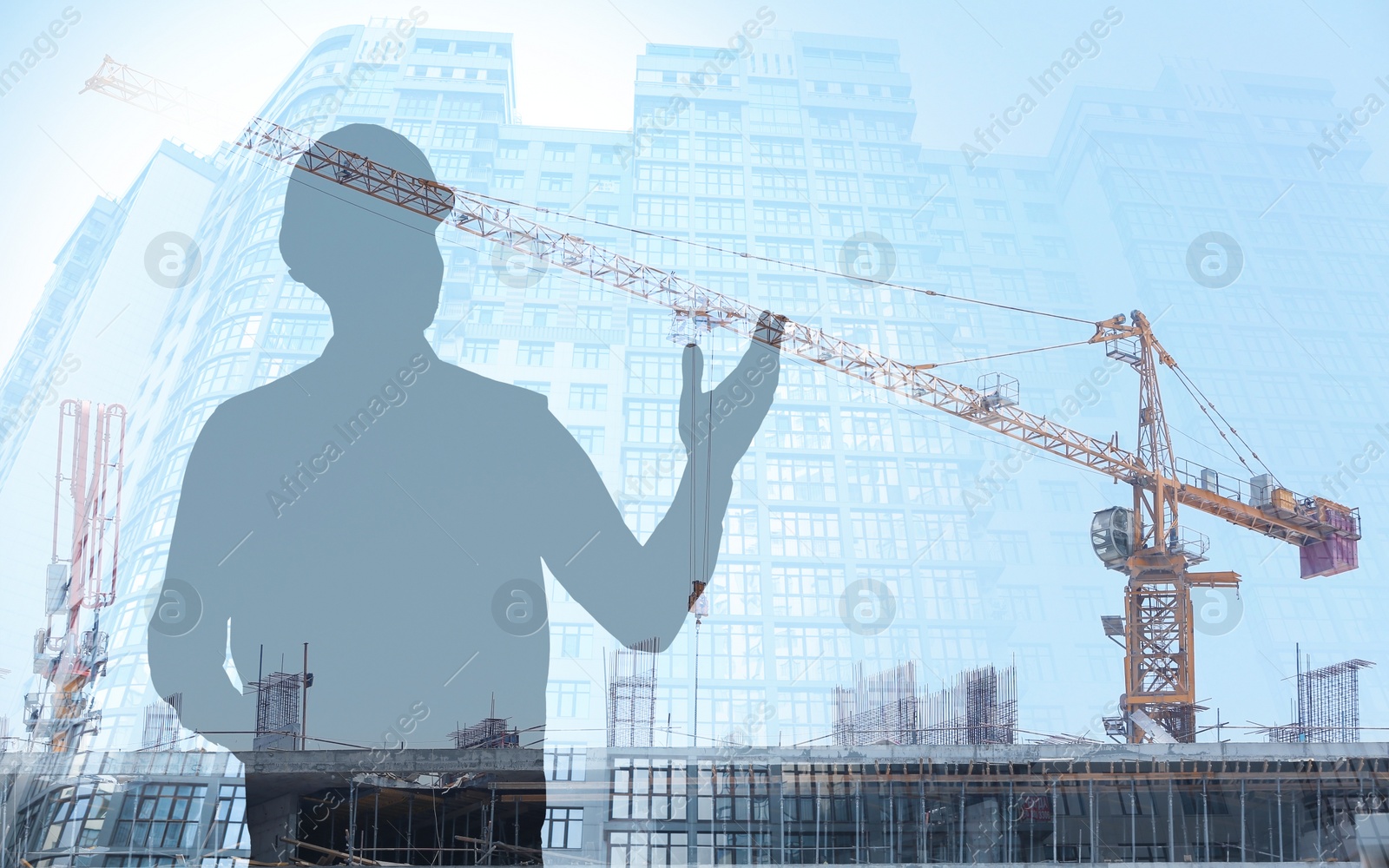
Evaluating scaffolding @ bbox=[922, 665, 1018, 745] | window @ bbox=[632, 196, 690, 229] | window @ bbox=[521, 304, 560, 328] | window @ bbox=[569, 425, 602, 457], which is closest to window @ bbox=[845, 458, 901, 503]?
window @ bbox=[569, 425, 602, 457]

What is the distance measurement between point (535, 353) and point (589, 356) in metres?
2.72

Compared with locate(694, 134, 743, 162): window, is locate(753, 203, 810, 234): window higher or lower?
lower

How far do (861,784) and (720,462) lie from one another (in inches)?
386

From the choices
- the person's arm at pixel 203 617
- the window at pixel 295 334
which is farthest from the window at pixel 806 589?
the person's arm at pixel 203 617

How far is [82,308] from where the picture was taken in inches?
2820

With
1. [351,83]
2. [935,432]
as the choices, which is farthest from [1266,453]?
[351,83]

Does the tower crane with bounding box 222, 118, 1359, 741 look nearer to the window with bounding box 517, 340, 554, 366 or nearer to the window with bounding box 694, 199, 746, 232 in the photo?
the window with bounding box 517, 340, 554, 366

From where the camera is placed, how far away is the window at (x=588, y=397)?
192 ft

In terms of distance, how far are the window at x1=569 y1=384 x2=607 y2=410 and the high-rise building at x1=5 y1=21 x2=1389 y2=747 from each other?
37cm

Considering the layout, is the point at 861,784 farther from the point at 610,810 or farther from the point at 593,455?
the point at 593,455

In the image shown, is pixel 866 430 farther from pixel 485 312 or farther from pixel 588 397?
pixel 485 312

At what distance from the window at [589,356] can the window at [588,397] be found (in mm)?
1146

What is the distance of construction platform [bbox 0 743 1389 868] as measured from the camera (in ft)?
56.4

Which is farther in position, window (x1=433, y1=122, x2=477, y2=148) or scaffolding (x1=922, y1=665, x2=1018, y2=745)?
window (x1=433, y1=122, x2=477, y2=148)
